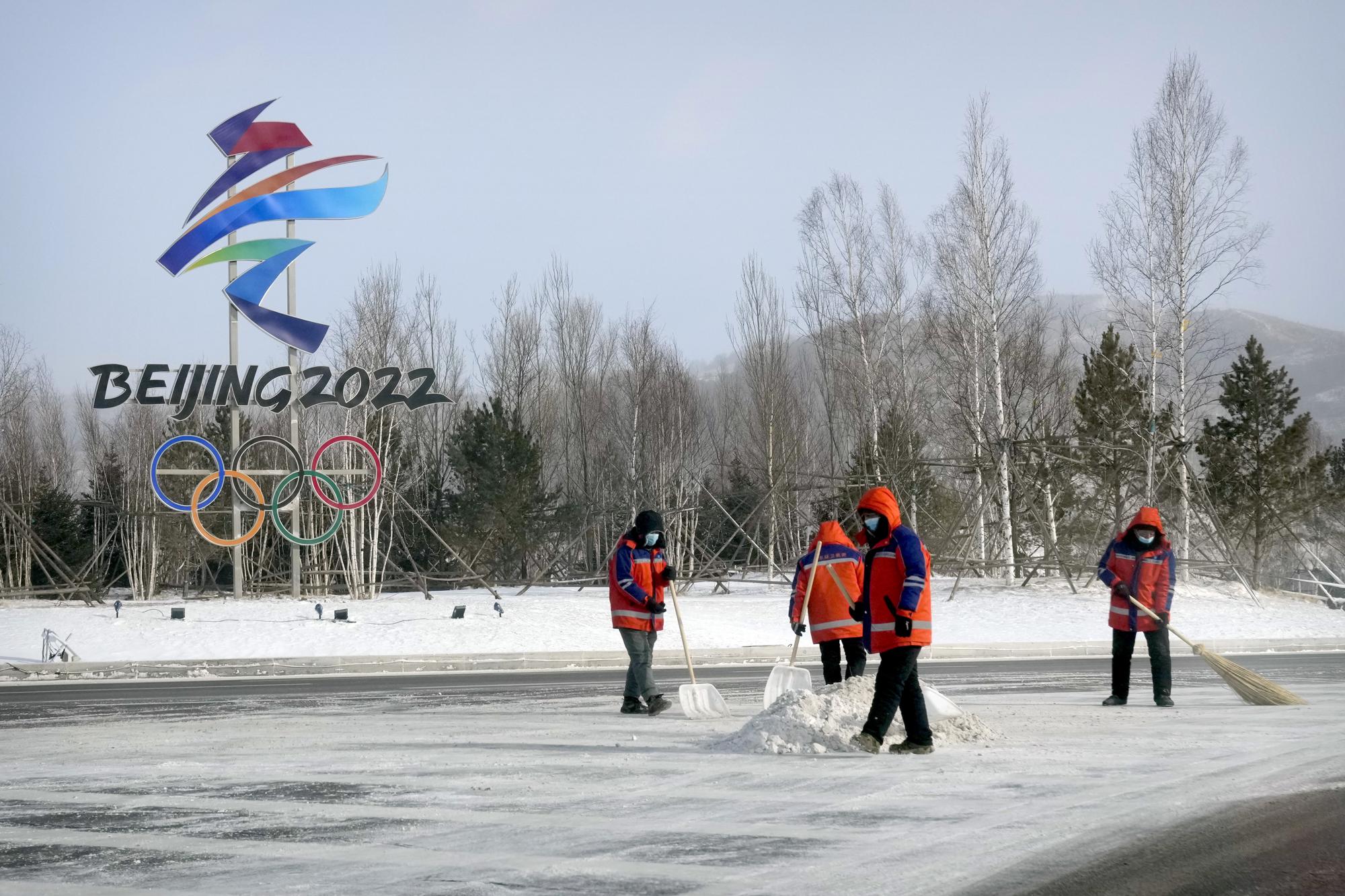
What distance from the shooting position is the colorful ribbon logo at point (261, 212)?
29516mm

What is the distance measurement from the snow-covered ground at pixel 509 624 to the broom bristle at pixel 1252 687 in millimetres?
10978

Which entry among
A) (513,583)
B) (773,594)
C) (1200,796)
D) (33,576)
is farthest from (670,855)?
(33,576)

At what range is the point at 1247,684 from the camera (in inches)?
446

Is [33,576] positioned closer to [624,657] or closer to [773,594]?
[773,594]

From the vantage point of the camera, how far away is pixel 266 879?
17.4ft

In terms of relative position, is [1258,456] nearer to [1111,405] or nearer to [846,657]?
[1111,405]

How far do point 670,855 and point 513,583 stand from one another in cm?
2874

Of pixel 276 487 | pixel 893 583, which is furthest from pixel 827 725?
pixel 276 487

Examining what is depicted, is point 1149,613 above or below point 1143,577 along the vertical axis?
below

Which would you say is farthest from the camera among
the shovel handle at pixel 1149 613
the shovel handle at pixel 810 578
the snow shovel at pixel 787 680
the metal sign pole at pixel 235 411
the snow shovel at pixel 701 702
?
the metal sign pole at pixel 235 411

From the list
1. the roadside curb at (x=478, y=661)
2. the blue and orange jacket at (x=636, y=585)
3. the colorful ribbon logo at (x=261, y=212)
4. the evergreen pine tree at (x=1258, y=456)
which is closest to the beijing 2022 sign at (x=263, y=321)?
the colorful ribbon logo at (x=261, y=212)

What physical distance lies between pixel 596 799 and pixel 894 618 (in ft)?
8.12

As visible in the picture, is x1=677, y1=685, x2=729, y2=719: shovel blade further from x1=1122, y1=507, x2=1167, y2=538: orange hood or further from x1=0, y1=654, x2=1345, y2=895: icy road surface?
x1=1122, y1=507, x2=1167, y2=538: orange hood

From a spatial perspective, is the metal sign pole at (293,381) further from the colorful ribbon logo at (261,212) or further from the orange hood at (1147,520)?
the orange hood at (1147,520)
